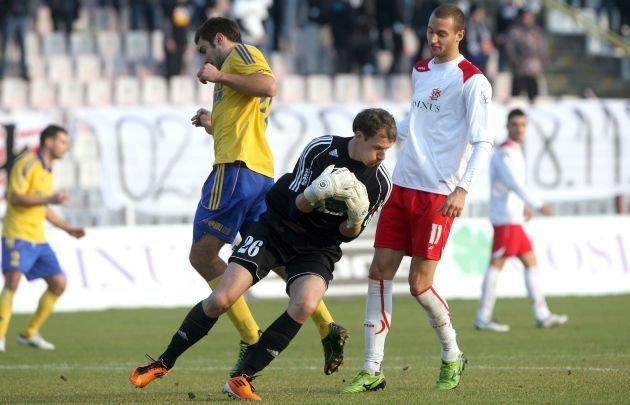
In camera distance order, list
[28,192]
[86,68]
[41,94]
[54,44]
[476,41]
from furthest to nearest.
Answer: [54,44]
[476,41]
[86,68]
[41,94]
[28,192]

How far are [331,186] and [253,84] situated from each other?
1299 millimetres

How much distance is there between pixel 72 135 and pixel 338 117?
157 inches

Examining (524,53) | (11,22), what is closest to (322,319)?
(524,53)

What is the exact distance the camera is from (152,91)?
930 inches

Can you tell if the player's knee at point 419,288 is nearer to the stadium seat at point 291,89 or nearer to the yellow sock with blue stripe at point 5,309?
the yellow sock with blue stripe at point 5,309

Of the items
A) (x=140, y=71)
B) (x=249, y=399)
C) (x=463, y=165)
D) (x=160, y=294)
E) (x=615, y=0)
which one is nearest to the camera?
(x=249, y=399)

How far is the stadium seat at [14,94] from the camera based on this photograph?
22.8 m

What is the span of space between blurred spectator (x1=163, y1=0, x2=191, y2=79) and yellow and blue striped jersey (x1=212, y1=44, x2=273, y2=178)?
14.6 meters

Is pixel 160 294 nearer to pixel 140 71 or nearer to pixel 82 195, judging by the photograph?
pixel 82 195

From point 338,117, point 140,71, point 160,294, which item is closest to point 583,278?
point 338,117

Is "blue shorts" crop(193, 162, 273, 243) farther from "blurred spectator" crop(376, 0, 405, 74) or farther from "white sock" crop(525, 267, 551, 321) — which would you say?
"blurred spectator" crop(376, 0, 405, 74)

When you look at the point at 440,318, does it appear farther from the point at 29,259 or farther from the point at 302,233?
the point at 29,259

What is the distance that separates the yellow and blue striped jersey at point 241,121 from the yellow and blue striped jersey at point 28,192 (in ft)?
15.8

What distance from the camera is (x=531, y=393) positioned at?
354 inches
